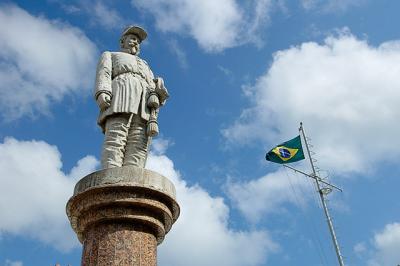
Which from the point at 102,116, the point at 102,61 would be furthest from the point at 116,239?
the point at 102,61

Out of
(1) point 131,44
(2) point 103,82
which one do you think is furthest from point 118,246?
(1) point 131,44

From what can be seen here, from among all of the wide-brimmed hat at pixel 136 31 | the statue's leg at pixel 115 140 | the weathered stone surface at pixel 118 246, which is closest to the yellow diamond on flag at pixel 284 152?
the wide-brimmed hat at pixel 136 31

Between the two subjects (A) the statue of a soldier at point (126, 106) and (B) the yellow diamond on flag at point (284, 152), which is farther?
(B) the yellow diamond on flag at point (284, 152)

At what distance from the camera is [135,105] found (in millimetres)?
7449

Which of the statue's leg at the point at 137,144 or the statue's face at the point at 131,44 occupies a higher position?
the statue's face at the point at 131,44

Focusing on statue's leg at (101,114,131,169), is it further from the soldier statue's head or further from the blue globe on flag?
the blue globe on flag

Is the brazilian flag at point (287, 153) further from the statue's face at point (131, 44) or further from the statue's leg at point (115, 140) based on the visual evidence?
the statue's leg at point (115, 140)

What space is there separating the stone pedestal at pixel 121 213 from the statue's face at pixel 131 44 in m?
3.03

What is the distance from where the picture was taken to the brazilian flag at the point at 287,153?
23266 mm

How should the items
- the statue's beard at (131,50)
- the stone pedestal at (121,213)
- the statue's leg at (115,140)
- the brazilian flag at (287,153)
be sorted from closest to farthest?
the stone pedestal at (121,213) < the statue's leg at (115,140) < the statue's beard at (131,50) < the brazilian flag at (287,153)

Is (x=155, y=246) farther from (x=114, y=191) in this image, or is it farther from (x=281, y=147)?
(x=281, y=147)

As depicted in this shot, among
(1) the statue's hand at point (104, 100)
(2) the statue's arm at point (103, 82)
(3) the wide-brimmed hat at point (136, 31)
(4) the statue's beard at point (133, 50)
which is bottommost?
(1) the statue's hand at point (104, 100)

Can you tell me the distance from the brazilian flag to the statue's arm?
635 inches

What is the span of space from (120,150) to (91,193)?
1146 mm
